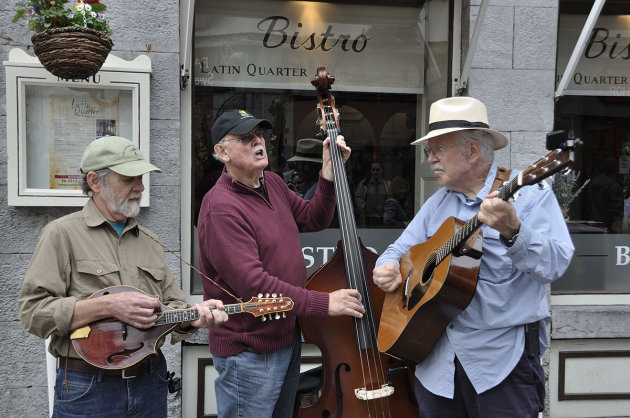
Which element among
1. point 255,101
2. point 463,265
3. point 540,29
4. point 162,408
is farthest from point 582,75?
point 162,408

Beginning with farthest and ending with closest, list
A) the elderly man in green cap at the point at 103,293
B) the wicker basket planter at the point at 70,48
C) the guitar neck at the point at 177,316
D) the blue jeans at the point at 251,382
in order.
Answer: the wicker basket planter at the point at 70,48 < the blue jeans at the point at 251,382 < the guitar neck at the point at 177,316 < the elderly man in green cap at the point at 103,293

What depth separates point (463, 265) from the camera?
2.16m

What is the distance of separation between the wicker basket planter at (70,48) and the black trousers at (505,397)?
2.34 metres

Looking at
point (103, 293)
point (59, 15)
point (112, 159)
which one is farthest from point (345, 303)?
point (59, 15)

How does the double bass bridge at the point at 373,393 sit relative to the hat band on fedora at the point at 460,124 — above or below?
below

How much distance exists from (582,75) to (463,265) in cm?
320

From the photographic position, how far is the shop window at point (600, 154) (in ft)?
15.1

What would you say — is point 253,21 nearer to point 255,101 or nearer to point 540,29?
point 255,101

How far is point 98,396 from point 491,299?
1522mm

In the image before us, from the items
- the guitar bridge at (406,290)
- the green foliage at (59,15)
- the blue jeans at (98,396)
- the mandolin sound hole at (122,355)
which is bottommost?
the blue jeans at (98,396)

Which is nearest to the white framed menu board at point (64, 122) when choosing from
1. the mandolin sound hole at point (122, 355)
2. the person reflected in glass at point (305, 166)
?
the person reflected in glass at point (305, 166)

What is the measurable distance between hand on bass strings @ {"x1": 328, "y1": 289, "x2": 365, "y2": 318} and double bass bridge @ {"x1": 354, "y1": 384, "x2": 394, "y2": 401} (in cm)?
33

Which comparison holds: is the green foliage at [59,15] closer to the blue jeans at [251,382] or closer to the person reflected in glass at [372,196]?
the blue jeans at [251,382]

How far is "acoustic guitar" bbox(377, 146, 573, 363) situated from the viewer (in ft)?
6.47
